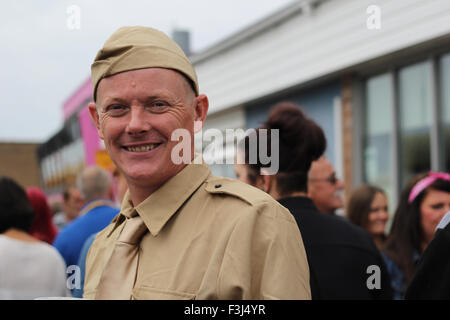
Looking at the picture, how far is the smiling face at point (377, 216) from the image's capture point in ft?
14.6

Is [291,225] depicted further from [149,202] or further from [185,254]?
[149,202]

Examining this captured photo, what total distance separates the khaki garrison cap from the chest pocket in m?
0.56

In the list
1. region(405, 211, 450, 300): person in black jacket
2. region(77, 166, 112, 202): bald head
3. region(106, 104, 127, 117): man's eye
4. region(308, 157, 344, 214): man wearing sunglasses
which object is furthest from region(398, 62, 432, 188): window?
region(106, 104, 127, 117): man's eye

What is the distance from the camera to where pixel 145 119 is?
58.4 inches

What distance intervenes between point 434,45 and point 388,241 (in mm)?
2620

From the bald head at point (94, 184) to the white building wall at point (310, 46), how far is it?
5.75 feet

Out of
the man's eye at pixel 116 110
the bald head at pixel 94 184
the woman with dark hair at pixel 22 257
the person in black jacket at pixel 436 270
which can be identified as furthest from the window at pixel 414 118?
the man's eye at pixel 116 110

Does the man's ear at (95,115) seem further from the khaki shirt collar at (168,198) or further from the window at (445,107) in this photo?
the window at (445,107)

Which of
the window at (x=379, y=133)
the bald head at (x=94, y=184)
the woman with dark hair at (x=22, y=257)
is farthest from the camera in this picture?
the window at (x=379, y=133)

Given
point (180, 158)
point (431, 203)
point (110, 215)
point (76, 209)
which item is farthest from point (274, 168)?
point (76, 209)

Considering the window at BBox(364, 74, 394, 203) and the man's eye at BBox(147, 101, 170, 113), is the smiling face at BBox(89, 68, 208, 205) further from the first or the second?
the window at BBox(364, 74, 394, 203)

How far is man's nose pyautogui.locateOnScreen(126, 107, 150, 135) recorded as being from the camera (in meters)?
1.47

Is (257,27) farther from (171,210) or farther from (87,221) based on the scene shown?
(171,210)
